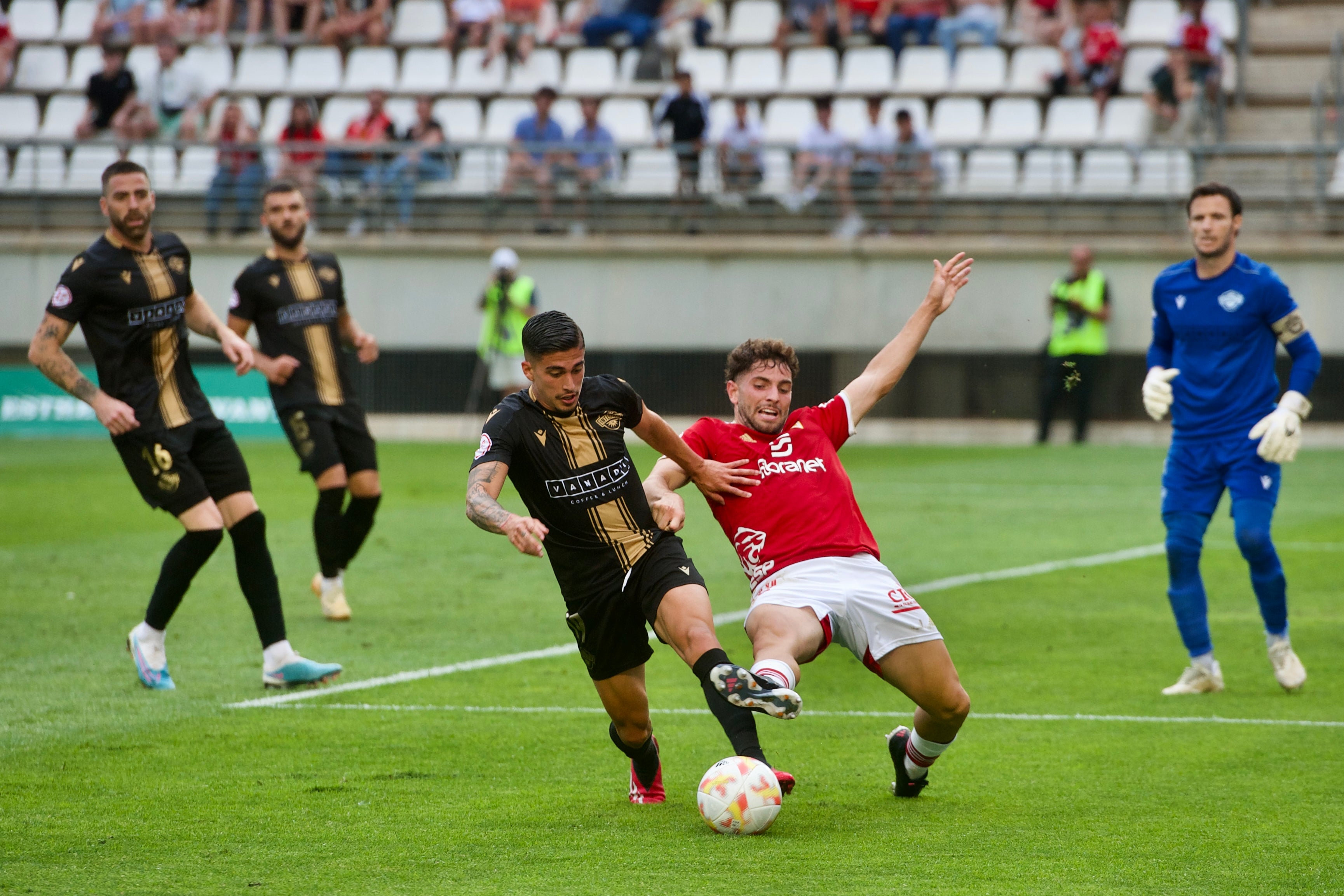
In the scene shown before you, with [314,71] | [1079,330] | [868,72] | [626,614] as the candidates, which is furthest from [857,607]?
[314,71]

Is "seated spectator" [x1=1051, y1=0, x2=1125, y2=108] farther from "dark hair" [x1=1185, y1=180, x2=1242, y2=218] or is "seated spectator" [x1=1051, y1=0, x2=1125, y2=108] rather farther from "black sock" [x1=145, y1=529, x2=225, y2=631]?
"black sock" [x1=145, y1=529, x2=225, y2=631]

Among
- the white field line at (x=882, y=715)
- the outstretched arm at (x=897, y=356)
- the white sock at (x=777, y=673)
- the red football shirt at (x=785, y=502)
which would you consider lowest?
Result: the white field line at (x=882, y=715)

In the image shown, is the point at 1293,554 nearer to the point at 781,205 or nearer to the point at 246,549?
the point at 246,549

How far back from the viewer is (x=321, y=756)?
6.06m

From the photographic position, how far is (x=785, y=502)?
5.64 meters

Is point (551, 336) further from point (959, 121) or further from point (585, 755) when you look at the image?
point (959, 121)

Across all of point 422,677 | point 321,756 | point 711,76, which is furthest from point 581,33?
point 321,756

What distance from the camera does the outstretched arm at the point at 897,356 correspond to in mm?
6008

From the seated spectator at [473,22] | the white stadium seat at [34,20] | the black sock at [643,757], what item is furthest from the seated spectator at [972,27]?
the black sock at [643,757]

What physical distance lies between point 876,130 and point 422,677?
16.1m

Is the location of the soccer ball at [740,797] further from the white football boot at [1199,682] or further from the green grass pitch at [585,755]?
the white football boot at [1199,682]

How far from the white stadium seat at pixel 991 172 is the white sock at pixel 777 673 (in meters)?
18.1

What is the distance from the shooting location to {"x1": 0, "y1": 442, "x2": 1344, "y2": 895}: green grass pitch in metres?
4.58

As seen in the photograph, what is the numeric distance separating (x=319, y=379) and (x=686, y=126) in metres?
13.7
